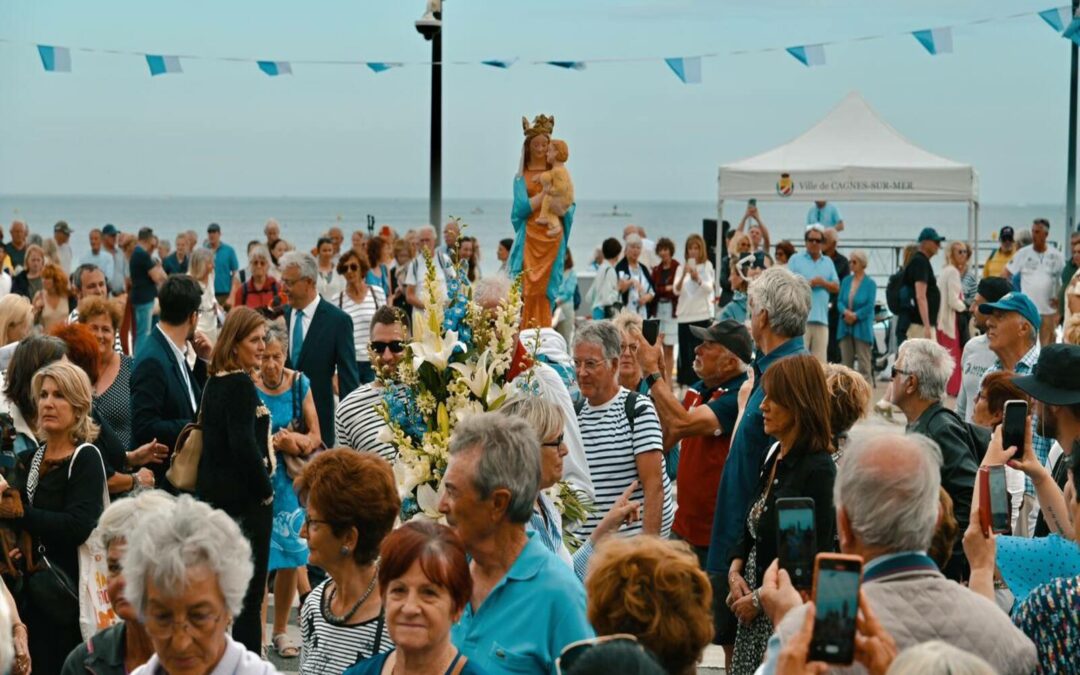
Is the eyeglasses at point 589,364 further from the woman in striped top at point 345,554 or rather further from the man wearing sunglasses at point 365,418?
the woman in striped top at point 345,554

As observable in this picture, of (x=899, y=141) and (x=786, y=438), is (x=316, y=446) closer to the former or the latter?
(x=786, y=438)

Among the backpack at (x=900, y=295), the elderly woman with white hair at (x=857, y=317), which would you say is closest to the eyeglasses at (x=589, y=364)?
the elderly woman with white hair at (x=857, y=317)

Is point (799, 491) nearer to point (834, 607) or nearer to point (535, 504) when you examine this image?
point (535, 504)

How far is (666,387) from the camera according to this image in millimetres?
6566

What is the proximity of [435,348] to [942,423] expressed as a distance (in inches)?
87.2

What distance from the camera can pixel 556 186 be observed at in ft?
Result: 34.2

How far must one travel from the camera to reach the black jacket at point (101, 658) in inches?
161

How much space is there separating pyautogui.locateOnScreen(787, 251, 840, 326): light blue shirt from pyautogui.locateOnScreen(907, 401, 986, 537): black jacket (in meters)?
10.6

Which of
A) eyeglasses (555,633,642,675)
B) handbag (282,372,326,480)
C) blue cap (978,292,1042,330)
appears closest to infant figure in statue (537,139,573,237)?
handbag (282,372,326,480)

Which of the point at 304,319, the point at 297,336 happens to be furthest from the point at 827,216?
the point at 304,319

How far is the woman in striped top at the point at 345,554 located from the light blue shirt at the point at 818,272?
13.0 m

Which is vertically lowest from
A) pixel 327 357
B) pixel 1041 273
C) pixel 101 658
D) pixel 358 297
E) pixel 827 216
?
pixel 101 658

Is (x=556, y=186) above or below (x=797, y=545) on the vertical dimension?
above

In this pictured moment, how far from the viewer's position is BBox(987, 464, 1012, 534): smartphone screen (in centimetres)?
420
